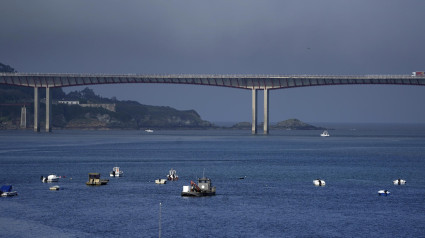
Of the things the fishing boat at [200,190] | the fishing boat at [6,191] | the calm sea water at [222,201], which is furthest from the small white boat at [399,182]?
the fishing boat at [6,191]

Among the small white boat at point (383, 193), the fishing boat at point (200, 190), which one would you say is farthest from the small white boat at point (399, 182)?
the fishing boat at point (200, 190)

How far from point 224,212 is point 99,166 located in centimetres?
5151

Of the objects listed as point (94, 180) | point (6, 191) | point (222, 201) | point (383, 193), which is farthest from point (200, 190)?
point (6, 191)

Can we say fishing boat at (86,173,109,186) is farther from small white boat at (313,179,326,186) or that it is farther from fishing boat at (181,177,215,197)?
small white boat at (313,179,326,186)

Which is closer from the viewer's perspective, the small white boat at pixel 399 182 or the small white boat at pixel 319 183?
the small white boat at pixel 319 183

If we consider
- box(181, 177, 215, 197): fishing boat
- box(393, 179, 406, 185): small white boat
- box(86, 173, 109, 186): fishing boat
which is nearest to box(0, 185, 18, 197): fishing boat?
box(86, 173, 109, 186): fishing boat

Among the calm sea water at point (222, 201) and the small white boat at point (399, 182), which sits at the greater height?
the small white boat at point (399, 182)

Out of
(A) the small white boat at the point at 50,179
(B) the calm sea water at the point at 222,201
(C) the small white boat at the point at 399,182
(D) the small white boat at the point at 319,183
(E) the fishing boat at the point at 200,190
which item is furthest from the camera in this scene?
(C) the small white boat at the point at 399,182

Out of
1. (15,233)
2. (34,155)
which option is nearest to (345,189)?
(15,233)

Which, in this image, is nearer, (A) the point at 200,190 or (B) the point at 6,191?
(B) the point at 6,191

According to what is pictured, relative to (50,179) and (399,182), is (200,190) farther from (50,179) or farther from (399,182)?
(399,182)

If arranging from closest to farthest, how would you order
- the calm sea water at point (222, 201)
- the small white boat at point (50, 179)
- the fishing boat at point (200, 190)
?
the calm sea water at point (222, 201)
the fishing boat at point (200, 190)
the small white boat at point (50, 179)

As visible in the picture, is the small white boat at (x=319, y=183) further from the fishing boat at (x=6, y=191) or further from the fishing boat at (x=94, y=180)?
the fishing boat at (x=6, y=191)

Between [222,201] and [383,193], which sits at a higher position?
[383,193]
